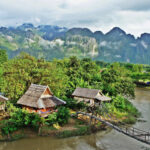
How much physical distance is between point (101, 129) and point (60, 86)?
9.07 m

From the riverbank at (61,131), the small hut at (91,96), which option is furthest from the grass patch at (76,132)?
the small hut at (91,96)

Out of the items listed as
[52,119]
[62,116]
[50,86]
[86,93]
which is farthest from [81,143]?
[50,86]

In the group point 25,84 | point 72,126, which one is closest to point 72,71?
point 25,84

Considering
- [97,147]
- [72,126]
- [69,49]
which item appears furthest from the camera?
[69,49]

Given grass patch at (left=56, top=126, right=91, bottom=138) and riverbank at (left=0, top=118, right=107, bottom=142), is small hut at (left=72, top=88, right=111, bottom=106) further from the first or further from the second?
grass patch at (left=56, top=126, right=91, bottom=138)

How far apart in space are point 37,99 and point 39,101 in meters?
0.35

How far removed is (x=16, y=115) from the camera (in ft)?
72.0

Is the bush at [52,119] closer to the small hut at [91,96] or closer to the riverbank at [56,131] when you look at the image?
the riverbank at [56,131]

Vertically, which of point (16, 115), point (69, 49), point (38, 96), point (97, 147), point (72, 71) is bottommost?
point (97, 147)

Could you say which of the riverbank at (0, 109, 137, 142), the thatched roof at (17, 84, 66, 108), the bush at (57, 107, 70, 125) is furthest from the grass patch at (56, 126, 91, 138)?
the thatched roof at (17, 84, 66, 108)

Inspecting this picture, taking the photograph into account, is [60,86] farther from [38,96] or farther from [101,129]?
[101,129]

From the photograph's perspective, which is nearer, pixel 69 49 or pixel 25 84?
pixel 25 84

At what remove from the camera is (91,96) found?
28547 millimetres

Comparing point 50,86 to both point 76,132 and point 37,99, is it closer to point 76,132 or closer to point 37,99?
point 37,99
